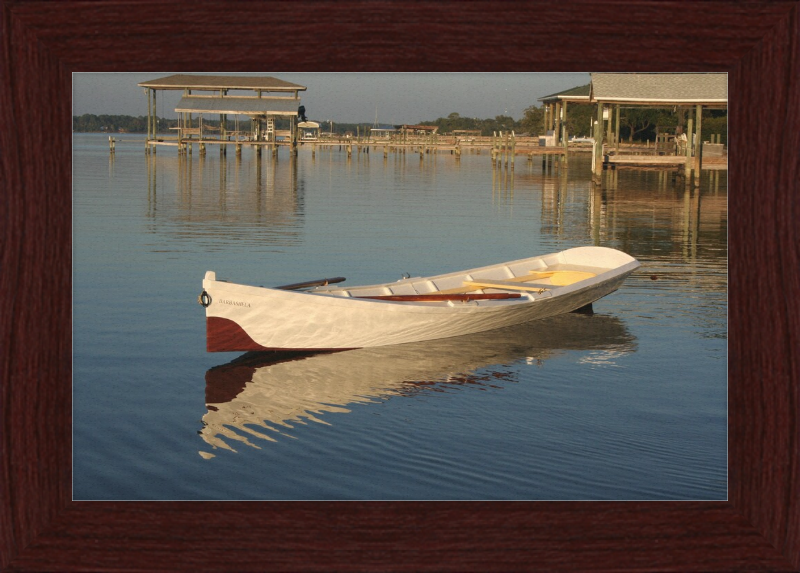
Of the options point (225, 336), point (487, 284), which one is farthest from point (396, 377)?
point (487, 284)

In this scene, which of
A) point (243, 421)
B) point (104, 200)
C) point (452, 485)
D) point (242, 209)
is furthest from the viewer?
point (242, 209)

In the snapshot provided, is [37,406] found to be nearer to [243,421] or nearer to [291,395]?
[243,421]

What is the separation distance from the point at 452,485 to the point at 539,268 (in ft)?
28.5

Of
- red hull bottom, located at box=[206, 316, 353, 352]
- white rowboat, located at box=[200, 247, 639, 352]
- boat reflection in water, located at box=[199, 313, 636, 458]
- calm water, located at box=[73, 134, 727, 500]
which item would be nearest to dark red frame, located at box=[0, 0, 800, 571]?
calm water, located at box=[73, 134, 727, 500]

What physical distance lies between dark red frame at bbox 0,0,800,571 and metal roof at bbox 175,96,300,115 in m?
4.62

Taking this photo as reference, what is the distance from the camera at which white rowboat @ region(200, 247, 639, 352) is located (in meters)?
11.1

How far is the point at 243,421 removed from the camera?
363 inches

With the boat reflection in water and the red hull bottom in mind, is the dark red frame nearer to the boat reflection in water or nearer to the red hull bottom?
the boat reflection in water

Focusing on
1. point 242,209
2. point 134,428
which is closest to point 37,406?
point 134,428

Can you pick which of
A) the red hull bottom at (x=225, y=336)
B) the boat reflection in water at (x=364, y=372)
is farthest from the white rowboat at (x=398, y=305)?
the boat reflection in water at (x=364, y=372)
